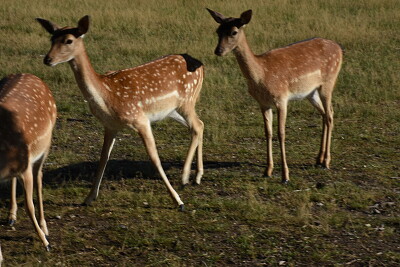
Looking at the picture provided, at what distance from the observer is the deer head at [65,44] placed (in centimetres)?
695

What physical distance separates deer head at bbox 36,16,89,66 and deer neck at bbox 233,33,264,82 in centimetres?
197

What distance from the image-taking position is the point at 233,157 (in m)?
9.09

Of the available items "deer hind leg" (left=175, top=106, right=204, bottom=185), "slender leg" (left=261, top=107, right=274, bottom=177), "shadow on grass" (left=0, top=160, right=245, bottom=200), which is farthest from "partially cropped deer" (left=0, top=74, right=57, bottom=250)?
"slender leg" (left=261, top=107, right=274, bottom=177)

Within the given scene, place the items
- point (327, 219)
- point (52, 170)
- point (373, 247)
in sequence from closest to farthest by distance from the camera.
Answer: point (373, 247)
point (327, 219)
point (52, 170)

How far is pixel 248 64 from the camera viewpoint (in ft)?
27.1

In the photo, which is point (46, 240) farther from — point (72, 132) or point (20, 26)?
point (20, 26)

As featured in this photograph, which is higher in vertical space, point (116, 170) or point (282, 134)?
point (282, 134)

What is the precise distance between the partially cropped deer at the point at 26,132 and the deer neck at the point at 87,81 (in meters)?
0.34

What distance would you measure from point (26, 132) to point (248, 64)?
9.46ft

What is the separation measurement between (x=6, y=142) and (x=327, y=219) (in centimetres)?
301

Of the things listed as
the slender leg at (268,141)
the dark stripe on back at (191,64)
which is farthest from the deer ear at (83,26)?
the slender leg at (268,141)

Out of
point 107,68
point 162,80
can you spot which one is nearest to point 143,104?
point 162,80

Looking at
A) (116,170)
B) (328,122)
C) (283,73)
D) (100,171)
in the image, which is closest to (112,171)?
(116,170)

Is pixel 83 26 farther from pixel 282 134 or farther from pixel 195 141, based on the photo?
pixel 282 134
